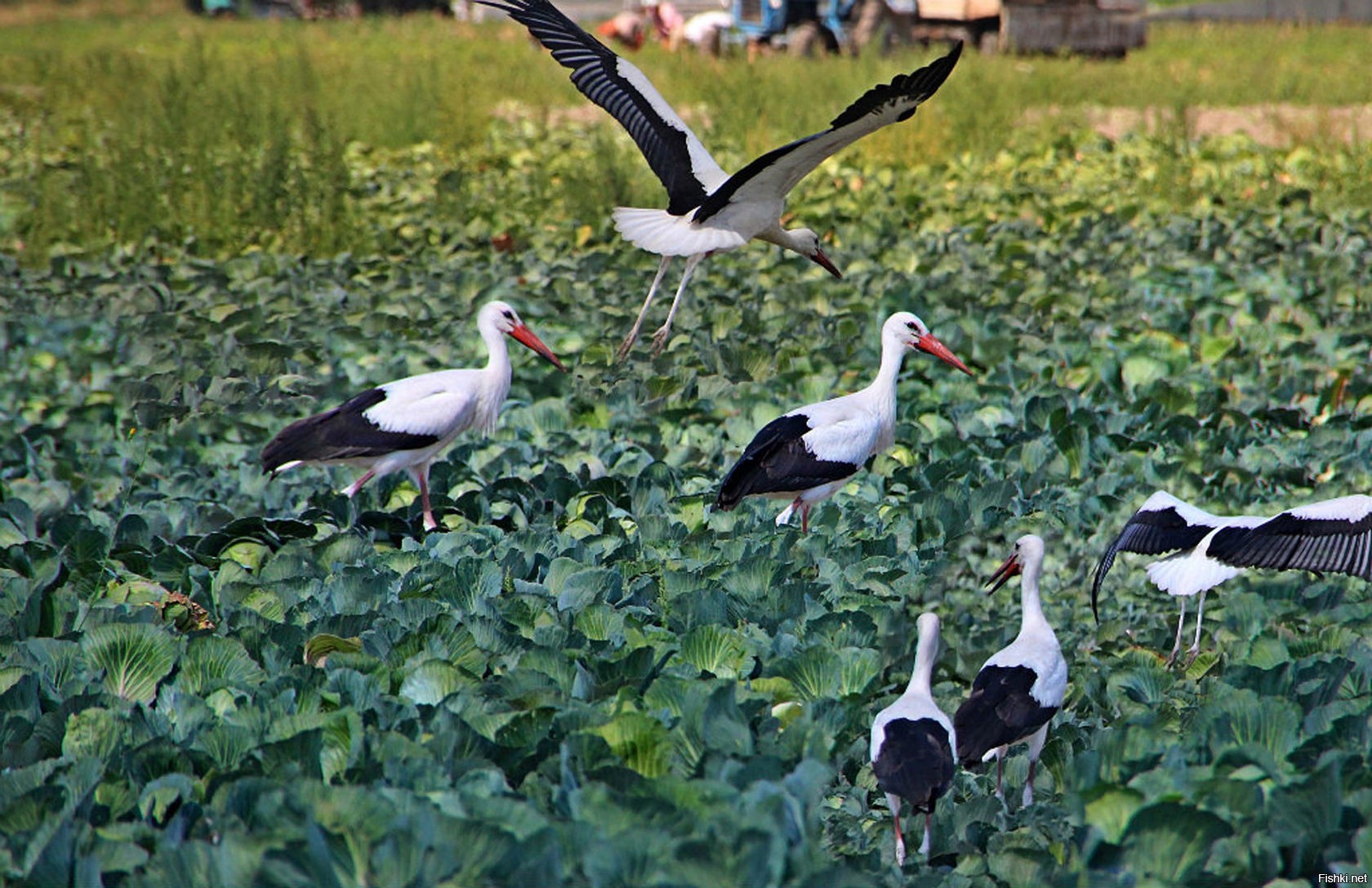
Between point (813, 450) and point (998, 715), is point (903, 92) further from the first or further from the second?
point (998, 715)

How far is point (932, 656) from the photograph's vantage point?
119 inches

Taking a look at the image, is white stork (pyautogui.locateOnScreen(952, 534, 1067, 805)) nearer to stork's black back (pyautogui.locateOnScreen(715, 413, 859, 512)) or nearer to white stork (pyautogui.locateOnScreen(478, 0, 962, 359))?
stork's black back (pyautogui.locateOnScreen(715, 413, 859, 512))

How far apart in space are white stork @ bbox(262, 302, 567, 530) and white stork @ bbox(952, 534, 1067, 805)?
1.85 metres

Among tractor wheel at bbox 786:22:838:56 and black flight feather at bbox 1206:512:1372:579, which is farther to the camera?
tractor wheel at bbox 786:22:838:56

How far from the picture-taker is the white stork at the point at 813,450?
14.1 feet

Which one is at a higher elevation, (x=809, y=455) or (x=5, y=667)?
(x=5, y=667)

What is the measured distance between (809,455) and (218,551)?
153cm

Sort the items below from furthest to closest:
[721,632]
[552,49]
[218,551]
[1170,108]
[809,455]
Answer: [1170,108]
[552,49]
[809,455]
[218,551]
[721,632]

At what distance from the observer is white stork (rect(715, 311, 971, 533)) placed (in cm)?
429

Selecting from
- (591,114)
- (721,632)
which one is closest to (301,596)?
(721,632)

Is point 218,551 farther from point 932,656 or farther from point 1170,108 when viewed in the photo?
point 1170,108

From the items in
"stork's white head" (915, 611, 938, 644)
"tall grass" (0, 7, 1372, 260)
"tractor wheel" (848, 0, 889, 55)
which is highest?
"stork's white head" (915, 611, 938, 644)

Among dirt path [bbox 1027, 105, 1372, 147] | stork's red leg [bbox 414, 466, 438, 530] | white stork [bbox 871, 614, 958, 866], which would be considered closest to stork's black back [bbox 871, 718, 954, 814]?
white stork [bbox 871, 614, 958, 866]

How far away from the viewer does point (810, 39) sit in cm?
1808
